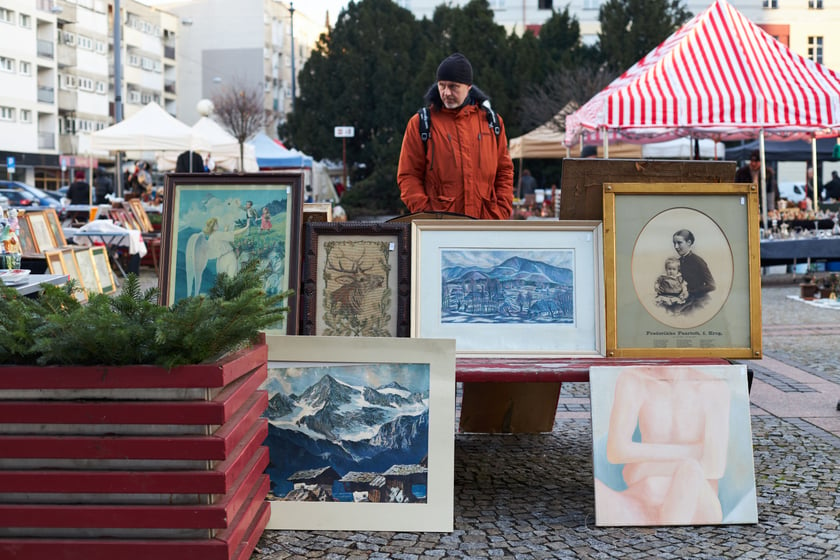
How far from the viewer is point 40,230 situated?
9961mm

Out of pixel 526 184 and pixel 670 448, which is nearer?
pixel 670 448

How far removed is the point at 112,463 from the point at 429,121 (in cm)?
302

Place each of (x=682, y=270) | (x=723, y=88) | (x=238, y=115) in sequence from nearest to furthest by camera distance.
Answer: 1. (x=682, y=270)
2. (x=723, y=88)
3. (x=238, y=115)

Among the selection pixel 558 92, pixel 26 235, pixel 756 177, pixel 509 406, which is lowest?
pixel 509 406

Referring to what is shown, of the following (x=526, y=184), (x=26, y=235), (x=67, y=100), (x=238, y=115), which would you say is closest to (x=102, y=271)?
(x=26, y=235)

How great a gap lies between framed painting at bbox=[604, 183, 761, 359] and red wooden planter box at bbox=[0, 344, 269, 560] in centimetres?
173

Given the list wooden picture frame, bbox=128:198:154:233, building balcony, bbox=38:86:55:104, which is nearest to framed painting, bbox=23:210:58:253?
wooden picture frame, bbox=128:198:154:233

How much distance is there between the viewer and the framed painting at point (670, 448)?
4.05 meters

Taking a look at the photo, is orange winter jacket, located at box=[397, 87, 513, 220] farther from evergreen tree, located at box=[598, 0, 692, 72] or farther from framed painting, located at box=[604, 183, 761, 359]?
evergreen tree, located at box=[598, 0, 692, 72]

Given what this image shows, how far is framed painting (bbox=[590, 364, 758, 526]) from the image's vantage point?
4051mm

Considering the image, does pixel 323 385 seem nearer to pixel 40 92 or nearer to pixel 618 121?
pixel 618 121

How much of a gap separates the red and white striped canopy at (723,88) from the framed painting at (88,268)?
22.1 ft

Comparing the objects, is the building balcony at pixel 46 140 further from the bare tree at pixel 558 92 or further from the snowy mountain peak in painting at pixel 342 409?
the snowy mountain peak in painting at pixel 342 409

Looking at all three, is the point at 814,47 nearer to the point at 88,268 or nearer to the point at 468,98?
the point at 88,268
